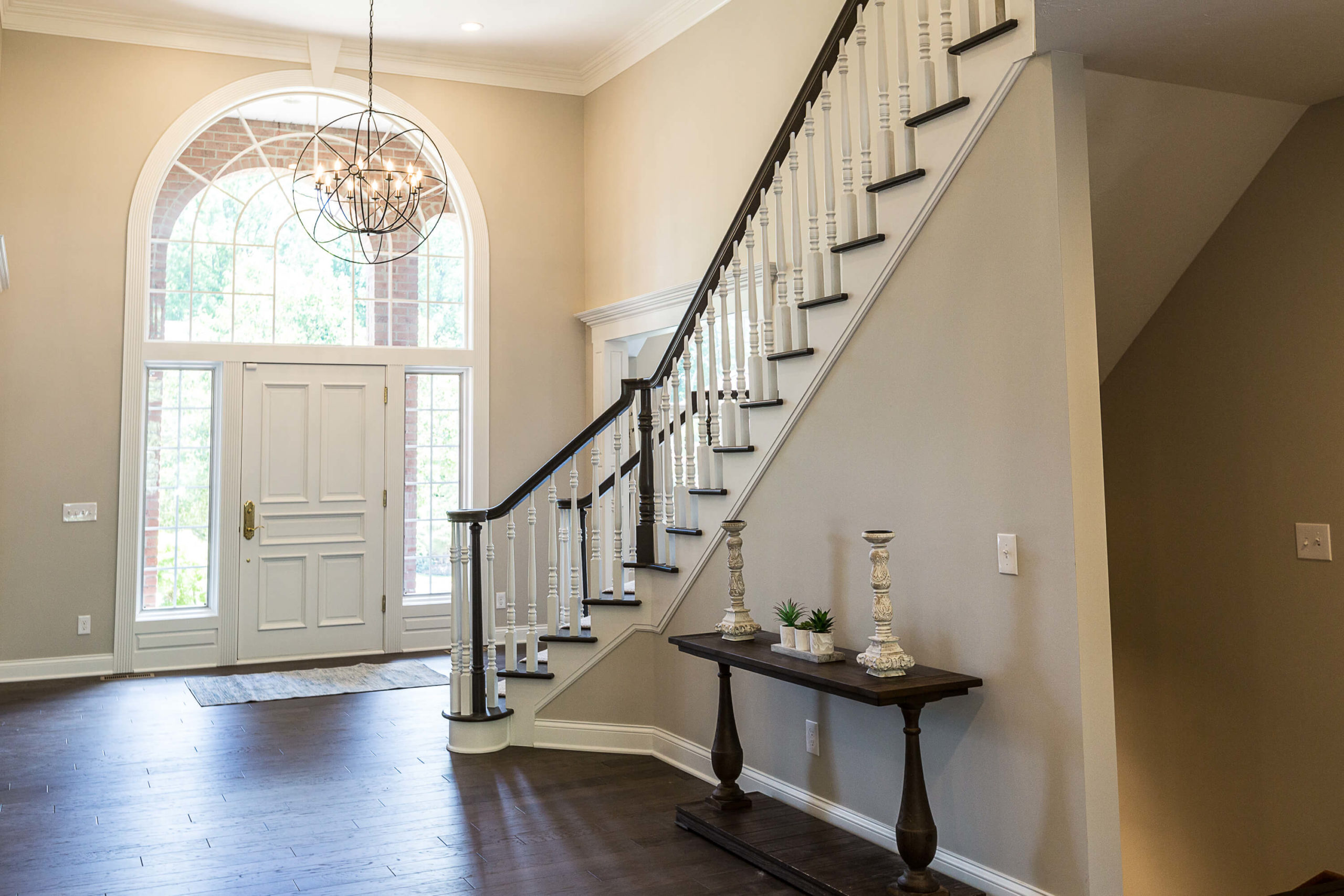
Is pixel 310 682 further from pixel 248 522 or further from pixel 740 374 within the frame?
pixel 740 374

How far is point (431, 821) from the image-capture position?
3758 mm

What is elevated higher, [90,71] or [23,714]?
[90,71]

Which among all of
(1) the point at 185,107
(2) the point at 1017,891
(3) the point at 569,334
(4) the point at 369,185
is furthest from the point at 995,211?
(1) the point at 185,107

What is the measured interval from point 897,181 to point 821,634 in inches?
58.1

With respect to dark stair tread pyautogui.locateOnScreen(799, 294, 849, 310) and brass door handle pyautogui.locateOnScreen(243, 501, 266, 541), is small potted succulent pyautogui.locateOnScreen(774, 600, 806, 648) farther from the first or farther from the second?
brass door handle pyautogui.locateOnScreen(243, 501, 266, 541)

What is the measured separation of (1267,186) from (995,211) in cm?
109

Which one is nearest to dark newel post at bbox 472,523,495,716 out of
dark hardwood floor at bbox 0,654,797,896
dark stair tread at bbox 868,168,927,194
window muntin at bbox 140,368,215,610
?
dark hardwood floor at bbox 0,654,797,896

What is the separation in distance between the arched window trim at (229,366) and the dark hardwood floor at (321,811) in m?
1.15

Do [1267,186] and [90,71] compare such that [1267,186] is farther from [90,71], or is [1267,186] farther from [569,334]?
[90,71]

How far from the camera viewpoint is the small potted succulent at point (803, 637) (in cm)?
332

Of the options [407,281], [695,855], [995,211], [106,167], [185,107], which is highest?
→ [185,107]

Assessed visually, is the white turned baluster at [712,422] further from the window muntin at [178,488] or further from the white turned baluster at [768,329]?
the window muntin at [178,488]

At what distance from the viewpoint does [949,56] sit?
3.07 meters

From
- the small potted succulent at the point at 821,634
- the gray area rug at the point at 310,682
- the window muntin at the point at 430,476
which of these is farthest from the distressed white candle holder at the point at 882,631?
the window muntin at the point at 430,476
